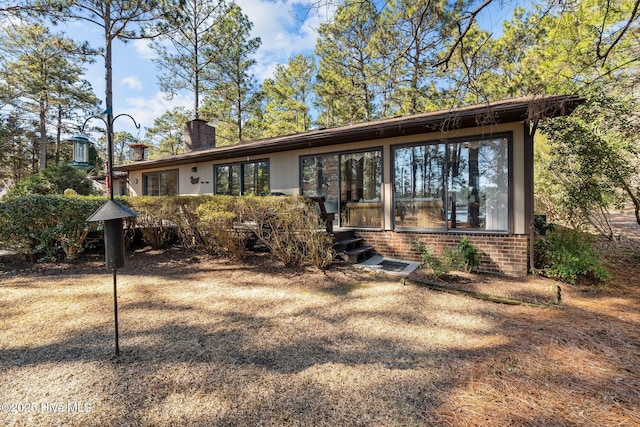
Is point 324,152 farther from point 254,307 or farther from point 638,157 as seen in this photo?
point 638,157

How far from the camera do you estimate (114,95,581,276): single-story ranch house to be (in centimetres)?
523

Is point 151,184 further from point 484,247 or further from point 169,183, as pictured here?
point 484,247

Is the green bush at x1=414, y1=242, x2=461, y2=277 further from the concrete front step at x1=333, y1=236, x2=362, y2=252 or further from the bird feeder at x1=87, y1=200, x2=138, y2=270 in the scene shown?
the bird feeder at x1=87, y1=200, x2=138, y2=270

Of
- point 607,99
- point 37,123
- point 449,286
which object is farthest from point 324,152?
point 37,123

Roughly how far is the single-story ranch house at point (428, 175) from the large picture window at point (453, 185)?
18 mm

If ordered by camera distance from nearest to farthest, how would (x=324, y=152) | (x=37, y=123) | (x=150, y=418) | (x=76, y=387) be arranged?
(x=150, y=418), (x=76, y=387), (x=324, y=152), (x=37, y=123)

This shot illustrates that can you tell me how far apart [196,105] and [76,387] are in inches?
655

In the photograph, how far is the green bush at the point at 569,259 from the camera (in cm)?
482

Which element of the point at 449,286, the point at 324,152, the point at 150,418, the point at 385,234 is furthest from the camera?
the point at 324,152

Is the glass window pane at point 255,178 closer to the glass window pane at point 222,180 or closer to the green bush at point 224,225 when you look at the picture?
the glass window pane at point 222,180

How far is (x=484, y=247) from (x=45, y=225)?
27.4ft

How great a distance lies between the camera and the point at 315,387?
214cm

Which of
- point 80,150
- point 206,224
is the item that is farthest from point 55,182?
point 206,224

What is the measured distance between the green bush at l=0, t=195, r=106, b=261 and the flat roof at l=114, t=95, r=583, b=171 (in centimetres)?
370
